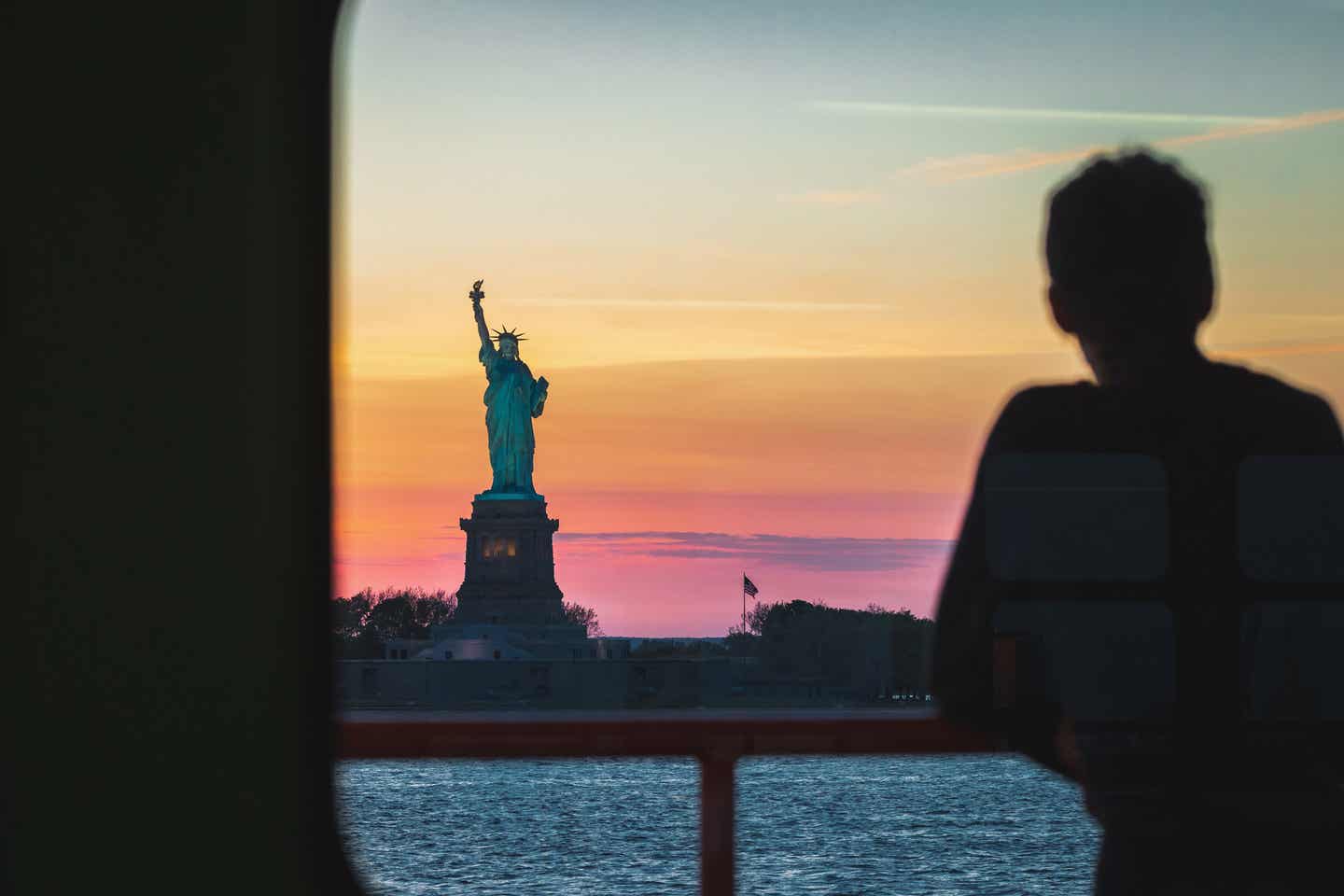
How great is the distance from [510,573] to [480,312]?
601 centimetres

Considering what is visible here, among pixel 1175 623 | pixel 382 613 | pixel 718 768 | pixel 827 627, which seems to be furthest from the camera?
pixel 382 613

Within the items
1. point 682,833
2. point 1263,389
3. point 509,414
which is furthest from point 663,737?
point 509,414

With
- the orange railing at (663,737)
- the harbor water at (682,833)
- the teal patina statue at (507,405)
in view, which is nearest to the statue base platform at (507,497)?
the teal patina statue at (507,405)

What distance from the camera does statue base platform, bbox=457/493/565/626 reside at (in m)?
39.4

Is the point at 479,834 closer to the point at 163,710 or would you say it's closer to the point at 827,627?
the point at 827,627

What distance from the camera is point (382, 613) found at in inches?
1469

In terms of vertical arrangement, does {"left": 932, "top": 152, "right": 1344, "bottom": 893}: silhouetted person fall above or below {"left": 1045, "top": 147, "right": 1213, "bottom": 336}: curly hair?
below

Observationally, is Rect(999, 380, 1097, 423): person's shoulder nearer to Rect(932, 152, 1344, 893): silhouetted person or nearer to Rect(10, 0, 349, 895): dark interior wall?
Rect(932, 152, 1344, 893): silhouetted person

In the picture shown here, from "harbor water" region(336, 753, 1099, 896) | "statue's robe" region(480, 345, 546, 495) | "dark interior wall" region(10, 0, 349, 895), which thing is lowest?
"harbor water" region(336, 753, 1099, 896)

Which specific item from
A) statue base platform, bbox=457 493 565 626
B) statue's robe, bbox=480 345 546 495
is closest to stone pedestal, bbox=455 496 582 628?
statue base platform, bbox=457 493 565 626

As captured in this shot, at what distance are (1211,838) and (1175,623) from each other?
173mm

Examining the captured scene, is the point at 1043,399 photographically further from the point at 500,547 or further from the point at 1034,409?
the point at 500,547

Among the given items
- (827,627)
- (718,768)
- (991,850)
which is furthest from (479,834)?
(718,768)

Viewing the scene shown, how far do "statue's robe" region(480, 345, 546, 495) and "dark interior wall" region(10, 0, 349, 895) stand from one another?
36957 millimetres
